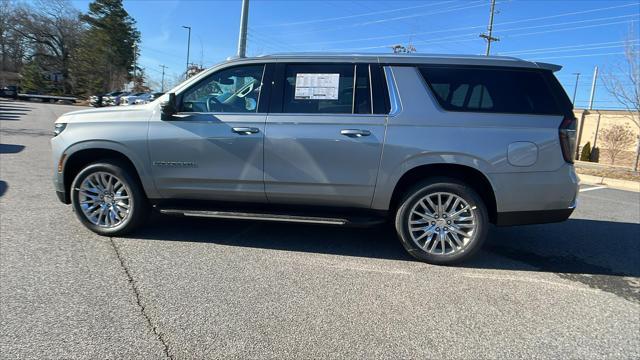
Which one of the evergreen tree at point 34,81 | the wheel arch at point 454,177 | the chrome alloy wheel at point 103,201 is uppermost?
the evergreen tree at point 34,81

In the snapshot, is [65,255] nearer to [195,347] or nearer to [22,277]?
[22,277]

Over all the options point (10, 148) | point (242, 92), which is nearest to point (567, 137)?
point (242, 92)

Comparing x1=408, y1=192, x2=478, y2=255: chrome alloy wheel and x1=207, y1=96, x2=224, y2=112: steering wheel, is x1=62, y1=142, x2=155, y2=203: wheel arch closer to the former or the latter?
x1=207, y1=96, x2=224, y2=112: steering wheel

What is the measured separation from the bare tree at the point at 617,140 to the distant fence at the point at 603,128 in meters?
0.18

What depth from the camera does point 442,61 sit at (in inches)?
178

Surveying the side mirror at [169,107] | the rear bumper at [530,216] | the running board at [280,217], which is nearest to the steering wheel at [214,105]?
the side mirror at [169,107]

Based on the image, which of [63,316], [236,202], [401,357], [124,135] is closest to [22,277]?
[63,316]

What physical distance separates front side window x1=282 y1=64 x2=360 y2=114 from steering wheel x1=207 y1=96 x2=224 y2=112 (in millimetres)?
694

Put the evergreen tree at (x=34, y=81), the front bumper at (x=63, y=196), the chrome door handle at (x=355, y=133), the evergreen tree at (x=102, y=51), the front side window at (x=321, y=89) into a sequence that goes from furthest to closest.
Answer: the evergreen tree at (x=34, y=81) → the evergreen tree at (x=102, y=51) → the front bumper at (x=63, y=196) → the front side window at (x=321, y=89) → the chrome door handle at (x=355, y=133)

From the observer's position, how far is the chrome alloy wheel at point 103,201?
492cm

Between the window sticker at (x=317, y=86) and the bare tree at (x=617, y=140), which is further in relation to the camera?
the bare tree at (x=617, y=140)

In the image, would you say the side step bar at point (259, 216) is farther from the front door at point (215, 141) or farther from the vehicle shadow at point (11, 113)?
the vehicle shadow at point (11, 113)

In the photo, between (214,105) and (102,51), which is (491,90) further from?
(102,51)

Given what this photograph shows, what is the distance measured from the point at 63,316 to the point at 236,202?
2.03 meters
